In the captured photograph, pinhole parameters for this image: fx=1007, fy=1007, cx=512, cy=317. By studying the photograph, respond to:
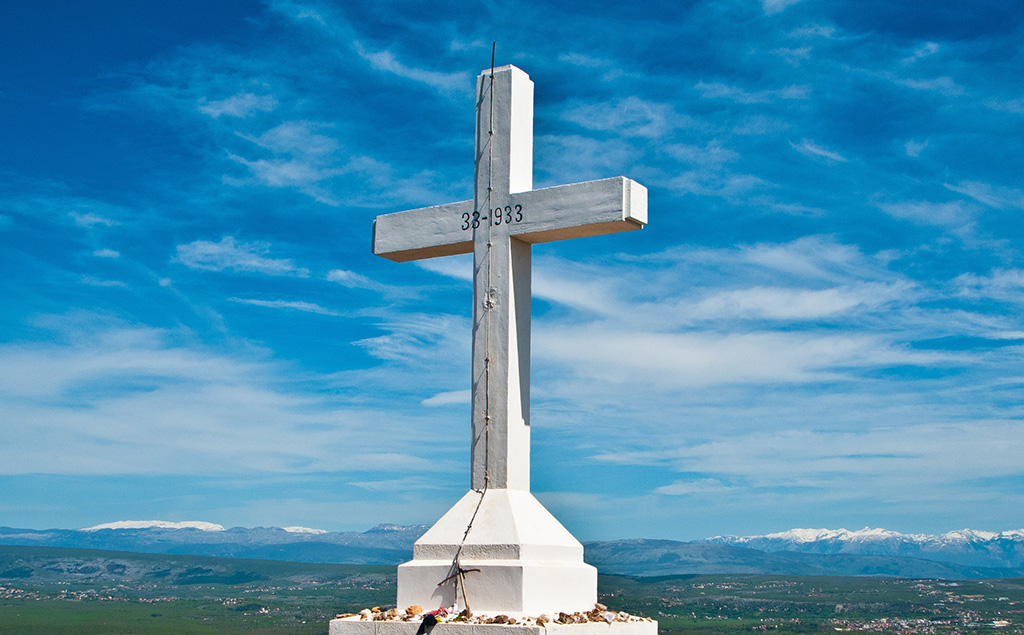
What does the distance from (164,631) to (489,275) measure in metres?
202

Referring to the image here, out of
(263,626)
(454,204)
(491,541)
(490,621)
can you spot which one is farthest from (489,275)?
(263,626)

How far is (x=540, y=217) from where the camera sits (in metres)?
9.09

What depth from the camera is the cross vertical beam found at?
28.9ft

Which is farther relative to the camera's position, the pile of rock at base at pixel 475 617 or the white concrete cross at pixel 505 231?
the white concrete cross at pixel 505 231

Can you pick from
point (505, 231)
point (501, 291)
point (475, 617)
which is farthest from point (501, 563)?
point (505, 231)

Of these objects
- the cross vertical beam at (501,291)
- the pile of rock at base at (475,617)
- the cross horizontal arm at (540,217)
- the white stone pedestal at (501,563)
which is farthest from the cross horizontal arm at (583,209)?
the pile of rock at base at (475,617)

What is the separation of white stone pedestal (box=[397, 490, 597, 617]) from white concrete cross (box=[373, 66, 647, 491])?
31 centimetres

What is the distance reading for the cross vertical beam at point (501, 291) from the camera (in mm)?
8812

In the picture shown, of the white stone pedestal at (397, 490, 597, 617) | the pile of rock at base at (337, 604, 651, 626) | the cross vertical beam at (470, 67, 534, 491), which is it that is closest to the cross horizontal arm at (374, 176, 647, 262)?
the cross vertical beam at (470, 67, 534, 491)

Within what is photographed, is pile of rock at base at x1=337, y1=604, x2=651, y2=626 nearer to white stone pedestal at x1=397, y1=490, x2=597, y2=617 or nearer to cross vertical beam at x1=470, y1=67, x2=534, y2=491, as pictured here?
white stone pedestal at x1=397, y1=490, x2=597, y2=617

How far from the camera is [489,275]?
9.23 m

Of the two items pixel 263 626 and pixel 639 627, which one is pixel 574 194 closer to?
pixel 639 627

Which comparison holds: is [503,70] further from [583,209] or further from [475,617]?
[475,617]

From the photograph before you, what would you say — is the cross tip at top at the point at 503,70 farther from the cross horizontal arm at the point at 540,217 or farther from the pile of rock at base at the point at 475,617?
the pile of rock at base at the point at 475,617
